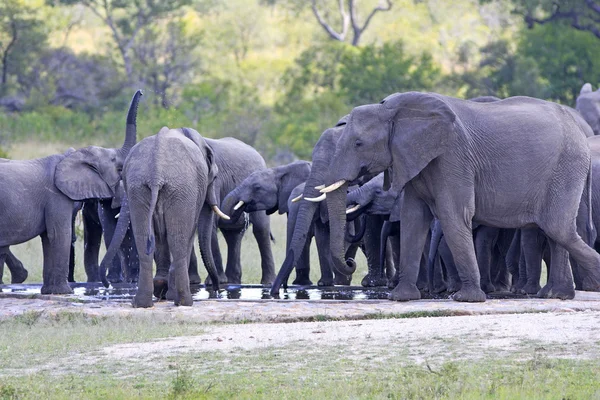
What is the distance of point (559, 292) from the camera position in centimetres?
1201

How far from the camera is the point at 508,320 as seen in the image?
32.5ft

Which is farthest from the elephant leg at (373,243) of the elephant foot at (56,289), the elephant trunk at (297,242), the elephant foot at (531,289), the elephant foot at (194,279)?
the elephant foot at (56,289)

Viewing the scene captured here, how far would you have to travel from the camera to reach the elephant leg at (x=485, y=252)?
1305 cm

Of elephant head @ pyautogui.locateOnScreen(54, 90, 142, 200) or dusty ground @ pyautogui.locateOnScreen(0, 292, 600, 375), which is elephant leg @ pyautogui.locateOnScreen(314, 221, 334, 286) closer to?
elephant head @ pyautogui.locateOnScreen(54, 90, 142, 200)

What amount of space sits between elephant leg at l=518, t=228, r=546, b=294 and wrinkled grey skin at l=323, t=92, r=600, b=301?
0.69 metres

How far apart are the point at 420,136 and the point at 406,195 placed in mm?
650

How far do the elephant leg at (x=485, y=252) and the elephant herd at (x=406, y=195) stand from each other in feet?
0.05

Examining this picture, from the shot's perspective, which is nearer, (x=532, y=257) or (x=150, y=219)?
(x=150, y=219)

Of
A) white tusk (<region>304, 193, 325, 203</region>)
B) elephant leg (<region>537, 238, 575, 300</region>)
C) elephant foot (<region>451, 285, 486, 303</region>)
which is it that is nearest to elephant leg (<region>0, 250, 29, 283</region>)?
white tusk (<region>304, 193, 325, 203</region>)

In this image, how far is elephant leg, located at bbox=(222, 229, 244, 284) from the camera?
1571 centimetres

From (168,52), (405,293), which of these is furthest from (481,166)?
(168,52)

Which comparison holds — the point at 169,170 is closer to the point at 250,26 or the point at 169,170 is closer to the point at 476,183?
the point at 476,183

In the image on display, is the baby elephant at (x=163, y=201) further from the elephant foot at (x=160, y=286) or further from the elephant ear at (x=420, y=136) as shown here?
the elephant ear at (x=420, y=136)

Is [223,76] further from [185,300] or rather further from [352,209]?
[185,300]
